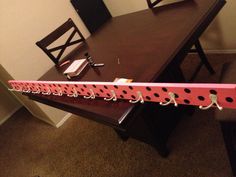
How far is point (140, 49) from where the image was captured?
1.47 metres

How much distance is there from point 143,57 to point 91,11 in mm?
1996

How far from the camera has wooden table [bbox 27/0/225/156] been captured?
1.17m

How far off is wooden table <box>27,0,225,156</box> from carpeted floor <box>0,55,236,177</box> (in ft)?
0.53

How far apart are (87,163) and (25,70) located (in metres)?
1.26

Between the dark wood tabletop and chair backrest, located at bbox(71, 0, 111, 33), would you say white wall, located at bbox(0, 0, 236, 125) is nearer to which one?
chair backrest, located at bbox(71, 0, 111, 33)

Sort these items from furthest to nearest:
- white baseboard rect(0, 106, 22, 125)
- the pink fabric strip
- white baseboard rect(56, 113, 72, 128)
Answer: white baseboard rect(0, 106, 22, 125) → white baseboard rect(56, 113, 72, 128) → the pink fabric strip

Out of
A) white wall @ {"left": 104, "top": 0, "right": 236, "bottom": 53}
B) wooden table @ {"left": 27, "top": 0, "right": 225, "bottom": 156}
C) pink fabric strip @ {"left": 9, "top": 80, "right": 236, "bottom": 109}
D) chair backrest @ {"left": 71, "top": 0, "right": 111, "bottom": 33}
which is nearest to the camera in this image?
pink fabric strip @ {"left": 9, "top": 80, "right": 236, "bottom": 109}

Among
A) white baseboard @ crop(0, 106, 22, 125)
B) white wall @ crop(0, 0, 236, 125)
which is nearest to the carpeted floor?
white wall @ crop(0, 0, 236, 125)

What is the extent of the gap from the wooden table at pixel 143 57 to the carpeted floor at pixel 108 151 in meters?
0.16

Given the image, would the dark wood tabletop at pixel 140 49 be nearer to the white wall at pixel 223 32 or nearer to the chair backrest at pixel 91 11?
the white wall at pixel 223 32

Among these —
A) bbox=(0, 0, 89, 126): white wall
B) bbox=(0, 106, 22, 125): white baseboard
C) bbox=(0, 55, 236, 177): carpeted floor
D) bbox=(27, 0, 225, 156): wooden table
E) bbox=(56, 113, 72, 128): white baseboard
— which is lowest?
bbox=(0, 55, 236, 177): carpeted floor

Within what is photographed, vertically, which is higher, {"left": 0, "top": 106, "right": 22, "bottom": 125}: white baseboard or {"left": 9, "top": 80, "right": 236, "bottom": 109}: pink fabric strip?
{"left": 9, "top": 80, "right": 236, "bottom": 109}: pink fabric strip

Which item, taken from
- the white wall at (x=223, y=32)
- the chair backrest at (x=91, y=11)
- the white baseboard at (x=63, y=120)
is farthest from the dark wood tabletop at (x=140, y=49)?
the chair backrest at (x=91, y=11)

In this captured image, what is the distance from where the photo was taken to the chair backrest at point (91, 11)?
119 inches
